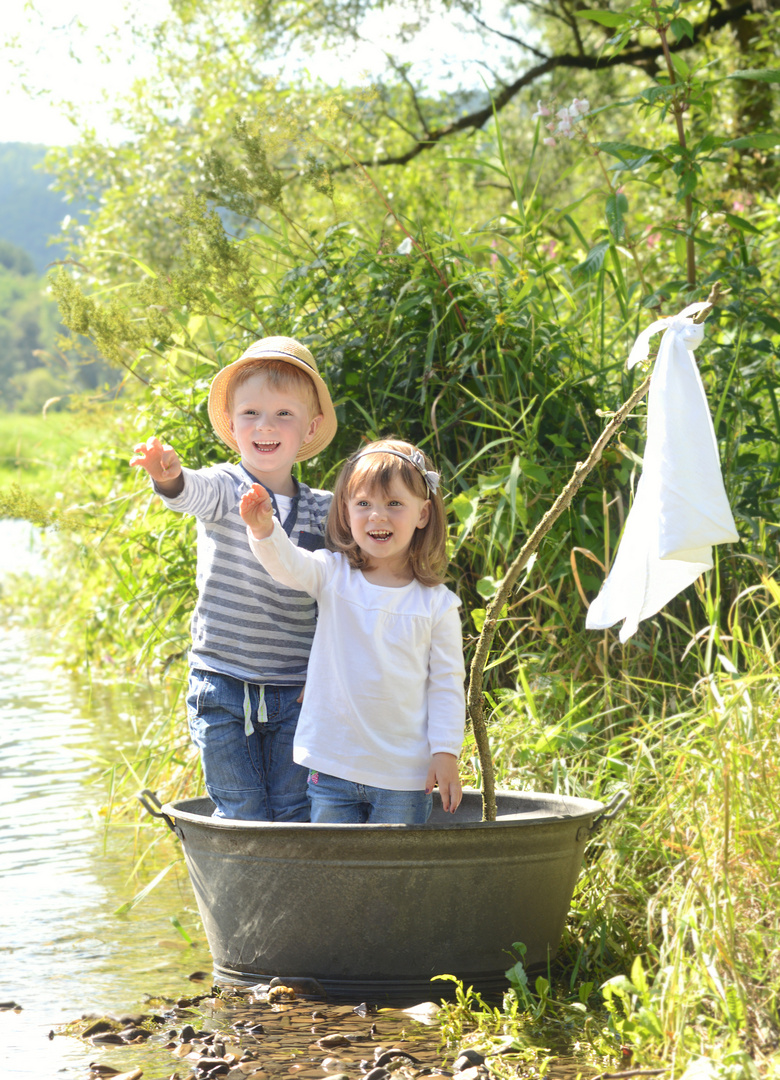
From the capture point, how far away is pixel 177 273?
324 centimetres

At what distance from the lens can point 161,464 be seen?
7.98 feet

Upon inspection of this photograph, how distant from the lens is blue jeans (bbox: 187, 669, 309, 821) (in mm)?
2631

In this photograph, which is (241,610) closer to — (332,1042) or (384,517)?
(384,517)

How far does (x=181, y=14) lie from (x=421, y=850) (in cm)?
920

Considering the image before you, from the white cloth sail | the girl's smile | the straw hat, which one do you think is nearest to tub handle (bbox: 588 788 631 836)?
the white cloth sail

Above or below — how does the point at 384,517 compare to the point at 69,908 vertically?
above

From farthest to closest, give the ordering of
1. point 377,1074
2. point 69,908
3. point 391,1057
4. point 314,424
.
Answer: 1. point 69,908
2. point 314,424
3. point 391,1057
4. point 377,1074

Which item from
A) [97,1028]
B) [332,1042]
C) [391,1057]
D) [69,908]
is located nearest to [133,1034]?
[97,1028]

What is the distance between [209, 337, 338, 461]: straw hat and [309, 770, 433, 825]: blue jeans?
873 mm

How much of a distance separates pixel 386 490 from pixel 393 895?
891 millimetres

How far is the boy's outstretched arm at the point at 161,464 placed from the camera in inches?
94.5

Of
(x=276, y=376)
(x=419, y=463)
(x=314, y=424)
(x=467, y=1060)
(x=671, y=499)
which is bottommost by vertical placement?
(x=467, y=1060)

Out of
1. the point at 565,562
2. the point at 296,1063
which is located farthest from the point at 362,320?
the point at 296,1063

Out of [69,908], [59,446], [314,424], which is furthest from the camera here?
[59,446]
